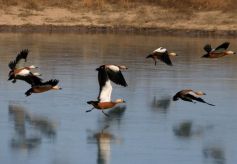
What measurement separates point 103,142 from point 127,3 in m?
21.0

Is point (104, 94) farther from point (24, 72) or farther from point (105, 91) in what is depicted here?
point (24, 72)

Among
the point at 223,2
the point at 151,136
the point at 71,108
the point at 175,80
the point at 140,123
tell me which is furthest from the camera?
the point at 223,2

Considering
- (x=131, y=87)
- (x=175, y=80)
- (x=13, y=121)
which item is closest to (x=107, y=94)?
(x=13, y=121)

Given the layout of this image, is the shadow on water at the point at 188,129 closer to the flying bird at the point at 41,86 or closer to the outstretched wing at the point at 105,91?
the outstretched wing at the point at 105,91

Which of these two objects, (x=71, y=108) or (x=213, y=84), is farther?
(x=213, y=84)

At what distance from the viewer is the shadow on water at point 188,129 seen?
1180 cm

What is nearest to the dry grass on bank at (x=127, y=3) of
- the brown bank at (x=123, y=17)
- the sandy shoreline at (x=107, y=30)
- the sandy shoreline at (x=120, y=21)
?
the brown bank at (x=123, y=17)

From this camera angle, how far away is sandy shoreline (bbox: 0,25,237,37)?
2866cm

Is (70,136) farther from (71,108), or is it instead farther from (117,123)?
(71,108)

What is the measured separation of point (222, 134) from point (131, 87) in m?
4.32

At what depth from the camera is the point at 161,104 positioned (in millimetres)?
14250

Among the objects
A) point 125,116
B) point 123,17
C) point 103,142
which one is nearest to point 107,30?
point 123,17

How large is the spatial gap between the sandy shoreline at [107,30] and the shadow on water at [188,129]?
16.2 meters

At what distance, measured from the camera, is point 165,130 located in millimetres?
11898
